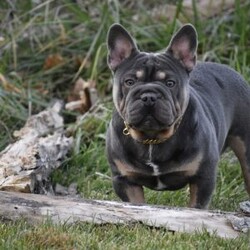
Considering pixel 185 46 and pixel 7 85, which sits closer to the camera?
pixel 185 46

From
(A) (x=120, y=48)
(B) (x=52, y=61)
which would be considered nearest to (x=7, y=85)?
(B) (x=52, y=61)

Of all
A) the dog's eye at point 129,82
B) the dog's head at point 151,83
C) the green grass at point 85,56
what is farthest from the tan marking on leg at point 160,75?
the green grass at point 85,56

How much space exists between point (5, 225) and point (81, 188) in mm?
2175

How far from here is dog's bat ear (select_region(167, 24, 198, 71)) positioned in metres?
5.90

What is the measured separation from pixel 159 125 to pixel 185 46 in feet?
2.37

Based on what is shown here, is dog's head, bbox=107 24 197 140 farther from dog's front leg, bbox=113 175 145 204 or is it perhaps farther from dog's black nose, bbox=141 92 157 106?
dog's front leg, bbox=113 175 145 204

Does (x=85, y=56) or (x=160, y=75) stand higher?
(x=160, y=75)

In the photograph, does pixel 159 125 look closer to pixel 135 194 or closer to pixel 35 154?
pixel 135 194

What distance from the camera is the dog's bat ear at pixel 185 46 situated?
232 inches

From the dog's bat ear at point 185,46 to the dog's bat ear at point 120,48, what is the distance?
0.26 metres

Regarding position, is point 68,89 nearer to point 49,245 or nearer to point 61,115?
point 61,115

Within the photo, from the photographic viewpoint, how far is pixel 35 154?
6.81m

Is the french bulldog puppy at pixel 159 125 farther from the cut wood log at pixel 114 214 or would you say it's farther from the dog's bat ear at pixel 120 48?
the cut wood log at pixel 114 214

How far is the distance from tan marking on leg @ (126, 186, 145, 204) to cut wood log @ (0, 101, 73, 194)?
72cm
